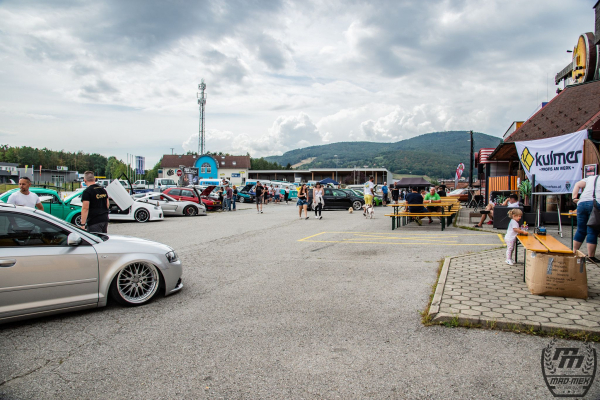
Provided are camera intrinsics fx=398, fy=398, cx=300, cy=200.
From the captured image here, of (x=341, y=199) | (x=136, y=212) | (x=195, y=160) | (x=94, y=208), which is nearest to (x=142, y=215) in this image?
(x=136, y=212)

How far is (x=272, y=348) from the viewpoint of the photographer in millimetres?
3680

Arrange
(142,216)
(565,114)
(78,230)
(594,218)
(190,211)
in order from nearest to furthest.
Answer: (78,230)
(594,218)
(565,114)
(142,216)
(190,211)

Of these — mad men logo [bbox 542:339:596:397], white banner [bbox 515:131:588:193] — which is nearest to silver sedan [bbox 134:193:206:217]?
white banner [bbox 515:131:588:193]

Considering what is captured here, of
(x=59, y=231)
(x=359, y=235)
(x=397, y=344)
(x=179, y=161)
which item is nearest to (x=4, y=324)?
(x=59, y=231)

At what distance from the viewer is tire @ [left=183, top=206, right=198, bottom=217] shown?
20884mm

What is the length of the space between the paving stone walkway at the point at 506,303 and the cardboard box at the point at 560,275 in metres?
0.10

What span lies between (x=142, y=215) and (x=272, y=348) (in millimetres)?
15145

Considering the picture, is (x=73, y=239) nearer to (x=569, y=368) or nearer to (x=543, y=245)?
(x=569, y=368)

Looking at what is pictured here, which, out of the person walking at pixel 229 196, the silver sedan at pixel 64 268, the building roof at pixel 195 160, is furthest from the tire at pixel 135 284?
the building roof at pixel 195 160

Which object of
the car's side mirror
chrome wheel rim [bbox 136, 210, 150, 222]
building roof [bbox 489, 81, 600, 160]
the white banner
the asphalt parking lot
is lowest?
the asphalt parking lot

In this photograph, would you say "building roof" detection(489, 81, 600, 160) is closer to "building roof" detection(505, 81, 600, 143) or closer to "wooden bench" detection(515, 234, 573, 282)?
"building roof" detection(505, 81, 600, 143)

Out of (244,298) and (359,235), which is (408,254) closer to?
(359,235)

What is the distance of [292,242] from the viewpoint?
416 inches

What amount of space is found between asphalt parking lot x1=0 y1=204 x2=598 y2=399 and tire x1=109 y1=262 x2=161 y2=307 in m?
0.19
